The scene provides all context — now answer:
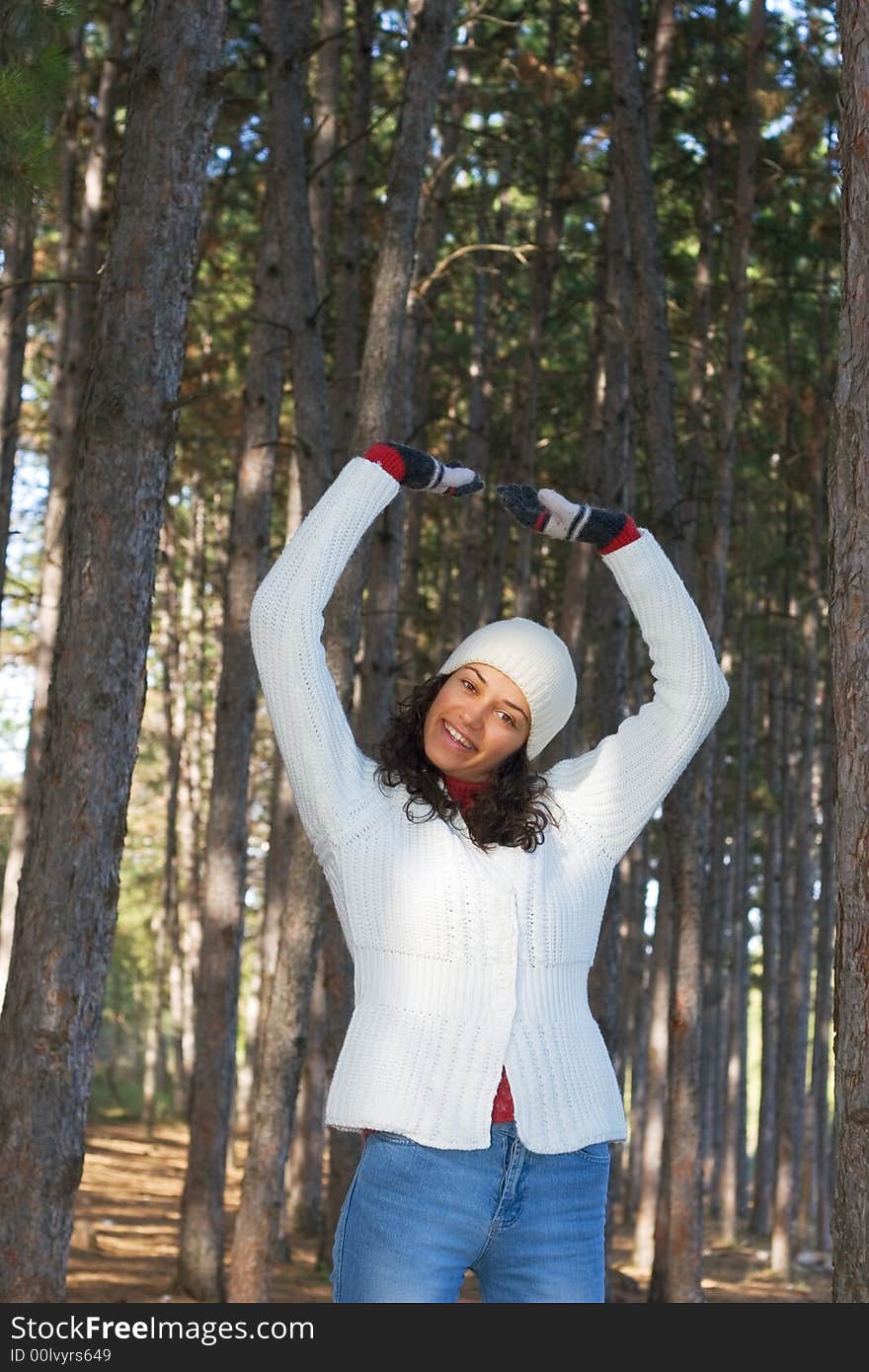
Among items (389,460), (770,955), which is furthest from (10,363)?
(770,955)

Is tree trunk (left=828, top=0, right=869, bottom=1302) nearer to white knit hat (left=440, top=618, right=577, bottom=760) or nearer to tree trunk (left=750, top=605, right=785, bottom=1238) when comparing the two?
white knit hat (left=440, top=618, right=577, bottom=760)

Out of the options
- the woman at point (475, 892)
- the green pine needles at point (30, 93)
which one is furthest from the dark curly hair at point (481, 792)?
the green pine needles at point (30, 93)

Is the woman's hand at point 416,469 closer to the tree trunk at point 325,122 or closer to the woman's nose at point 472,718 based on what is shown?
the woman's nose at point 472,718

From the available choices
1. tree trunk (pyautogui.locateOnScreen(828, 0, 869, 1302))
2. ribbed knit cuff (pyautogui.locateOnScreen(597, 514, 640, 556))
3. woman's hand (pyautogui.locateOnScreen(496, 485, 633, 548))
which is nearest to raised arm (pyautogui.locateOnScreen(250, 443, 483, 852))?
woman's hand (pyautogui.locateOnScreen(496, 485, 633, 548))

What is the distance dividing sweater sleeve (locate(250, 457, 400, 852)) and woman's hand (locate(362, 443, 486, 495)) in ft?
0.58

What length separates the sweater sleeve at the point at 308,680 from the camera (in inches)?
117

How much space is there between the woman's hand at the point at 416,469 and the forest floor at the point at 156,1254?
3.73 m

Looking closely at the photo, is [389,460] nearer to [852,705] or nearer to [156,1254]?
[852,705]

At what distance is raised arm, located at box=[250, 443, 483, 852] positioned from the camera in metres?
2.98

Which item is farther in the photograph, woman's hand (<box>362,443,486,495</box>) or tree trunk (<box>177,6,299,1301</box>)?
tree trunk (<box>177,6,299,1301</box>)

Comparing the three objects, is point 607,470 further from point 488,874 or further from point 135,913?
point 135,913

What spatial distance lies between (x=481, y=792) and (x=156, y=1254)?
10.2 m

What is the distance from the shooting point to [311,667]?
2.98 m

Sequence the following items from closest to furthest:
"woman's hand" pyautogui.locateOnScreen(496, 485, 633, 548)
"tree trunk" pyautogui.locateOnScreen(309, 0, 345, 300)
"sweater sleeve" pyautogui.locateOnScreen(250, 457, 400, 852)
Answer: "sweater sleeve" pyautogui.locateOnScreen(250, 457, 400, 852) < "woman's hand" pyautogui.locateOnScreen(496, 485, 633, 548) < "tree trunk" pyautogui.locateOnScreen(309, 0, 345, 300)
